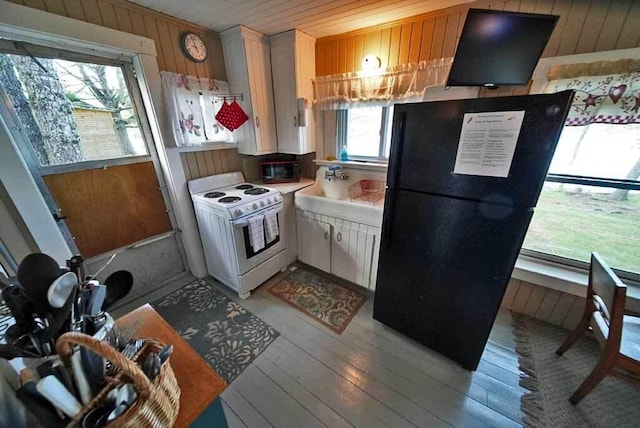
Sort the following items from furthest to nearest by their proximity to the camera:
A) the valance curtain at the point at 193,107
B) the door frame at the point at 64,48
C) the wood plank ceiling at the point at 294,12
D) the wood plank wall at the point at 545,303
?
the valance curtain at the point at 193,107, the wood plank wall at the point at 545,303, the wood plank ceiling at the point at 294,12, the door frame at the point at 64,48

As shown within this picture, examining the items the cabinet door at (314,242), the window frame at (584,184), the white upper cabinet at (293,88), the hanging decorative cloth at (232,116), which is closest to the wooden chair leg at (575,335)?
the window frame at (584,184)

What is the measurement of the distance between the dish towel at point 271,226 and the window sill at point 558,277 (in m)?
2.07

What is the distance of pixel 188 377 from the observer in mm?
706

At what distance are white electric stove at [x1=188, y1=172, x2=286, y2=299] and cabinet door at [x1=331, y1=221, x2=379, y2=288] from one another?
2.01ft

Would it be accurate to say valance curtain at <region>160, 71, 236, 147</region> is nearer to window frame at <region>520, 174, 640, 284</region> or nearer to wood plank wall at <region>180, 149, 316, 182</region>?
wood plank wall at <region>180, 149, 316, 182</region>

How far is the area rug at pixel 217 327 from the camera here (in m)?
1.68

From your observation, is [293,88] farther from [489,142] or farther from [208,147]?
[489,142]

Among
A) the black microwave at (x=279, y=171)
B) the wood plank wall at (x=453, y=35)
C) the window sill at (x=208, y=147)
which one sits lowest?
the black microwave at (x=279, y=171)

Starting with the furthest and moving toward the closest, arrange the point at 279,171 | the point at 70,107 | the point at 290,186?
the point at 279,171, the point at 290,186, the point at 70,107

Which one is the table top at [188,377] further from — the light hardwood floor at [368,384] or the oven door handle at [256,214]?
the oven door handle at [256,214]

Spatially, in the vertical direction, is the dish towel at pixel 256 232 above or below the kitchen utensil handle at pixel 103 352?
below

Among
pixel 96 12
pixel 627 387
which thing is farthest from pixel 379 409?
pixel 96 12

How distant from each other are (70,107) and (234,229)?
1.39 metres

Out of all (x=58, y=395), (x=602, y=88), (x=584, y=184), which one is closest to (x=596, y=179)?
(x=584, y=184)
